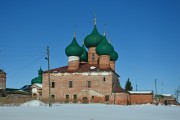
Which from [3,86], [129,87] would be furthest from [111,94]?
[129,87]

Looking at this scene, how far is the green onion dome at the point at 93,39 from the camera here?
160ft

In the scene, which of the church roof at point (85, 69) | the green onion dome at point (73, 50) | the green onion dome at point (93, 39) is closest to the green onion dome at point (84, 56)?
the green onion dome at point (93, 39)

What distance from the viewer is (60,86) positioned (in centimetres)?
4662

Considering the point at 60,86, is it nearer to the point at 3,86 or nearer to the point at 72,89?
the point at 72,89

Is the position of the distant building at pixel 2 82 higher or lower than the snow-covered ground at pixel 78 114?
higher

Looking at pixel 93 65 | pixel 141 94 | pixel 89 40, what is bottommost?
pixel 141 94

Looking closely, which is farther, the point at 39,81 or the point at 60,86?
the point at 39,81

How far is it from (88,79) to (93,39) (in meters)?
6.77

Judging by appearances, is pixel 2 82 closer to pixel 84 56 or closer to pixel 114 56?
pixel 84 56

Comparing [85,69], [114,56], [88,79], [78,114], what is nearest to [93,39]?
[114,56]

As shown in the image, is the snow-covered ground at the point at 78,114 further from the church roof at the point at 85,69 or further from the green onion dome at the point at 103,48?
the green onion dome at the point at 103,48

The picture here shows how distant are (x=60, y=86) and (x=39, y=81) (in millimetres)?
10824

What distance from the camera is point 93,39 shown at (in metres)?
49.0

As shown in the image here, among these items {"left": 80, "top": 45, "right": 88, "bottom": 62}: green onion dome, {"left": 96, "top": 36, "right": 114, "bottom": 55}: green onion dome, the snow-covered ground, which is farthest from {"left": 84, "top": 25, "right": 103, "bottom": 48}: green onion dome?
the snow-covered ground
